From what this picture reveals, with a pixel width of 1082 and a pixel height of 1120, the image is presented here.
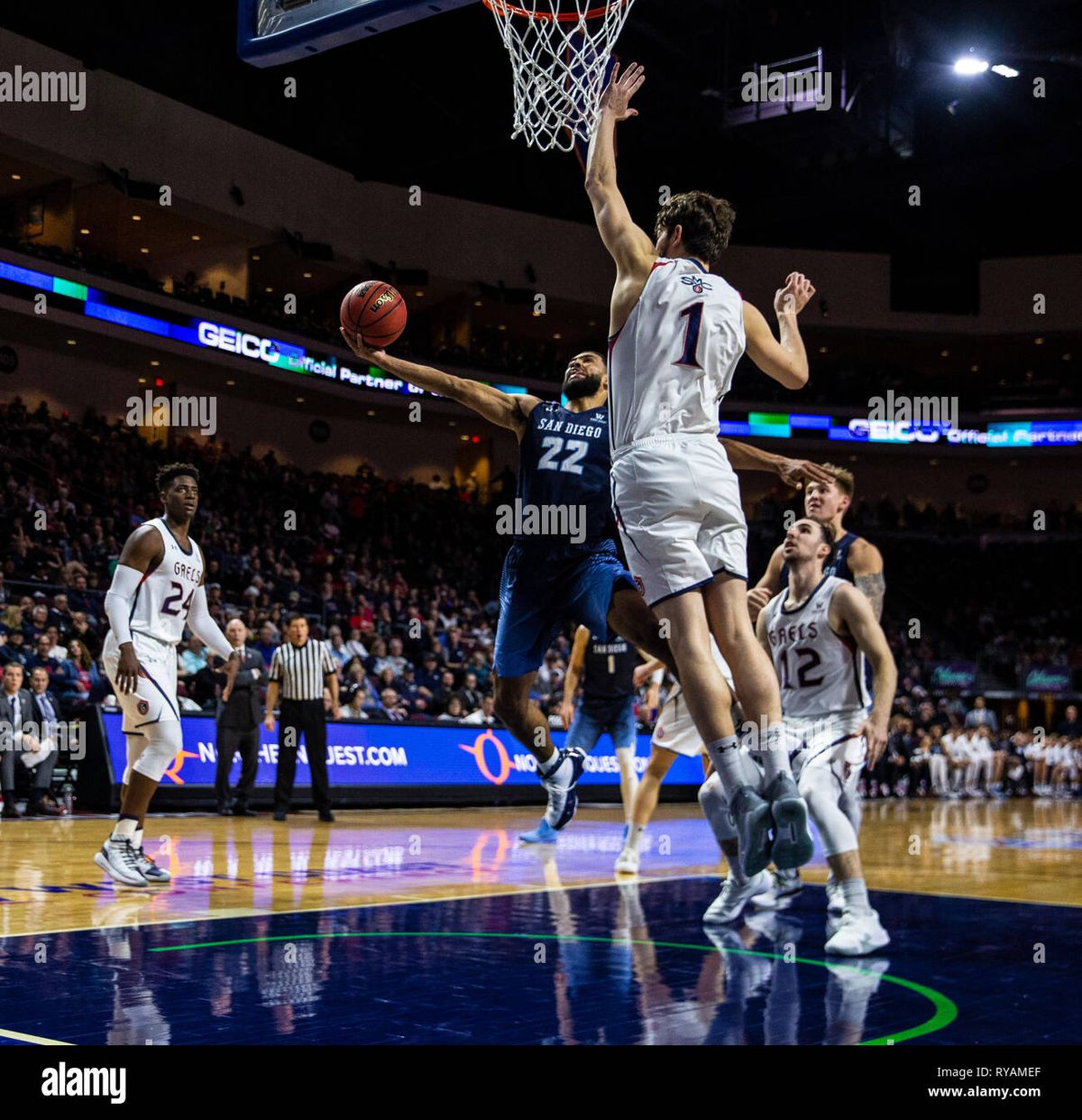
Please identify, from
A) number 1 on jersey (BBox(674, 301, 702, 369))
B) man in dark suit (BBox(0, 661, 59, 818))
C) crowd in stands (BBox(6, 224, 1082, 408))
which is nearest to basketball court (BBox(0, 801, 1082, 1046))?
number 1 on jersey (BBox(674, 301, 702, 369))

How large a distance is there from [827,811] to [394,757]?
10.8m

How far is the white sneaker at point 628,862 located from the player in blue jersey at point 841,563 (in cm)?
136

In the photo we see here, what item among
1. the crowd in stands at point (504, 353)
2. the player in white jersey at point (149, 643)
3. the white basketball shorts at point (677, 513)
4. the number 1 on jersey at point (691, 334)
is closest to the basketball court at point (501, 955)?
the player in white jersey at point (149, 643)

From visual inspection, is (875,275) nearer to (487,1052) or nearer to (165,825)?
(165,825)

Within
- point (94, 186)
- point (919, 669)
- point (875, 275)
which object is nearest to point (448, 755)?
point (94, 186)

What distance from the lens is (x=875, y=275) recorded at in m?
37.3

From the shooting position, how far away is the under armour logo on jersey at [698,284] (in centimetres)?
440

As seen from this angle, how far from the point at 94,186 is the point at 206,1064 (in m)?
26.7

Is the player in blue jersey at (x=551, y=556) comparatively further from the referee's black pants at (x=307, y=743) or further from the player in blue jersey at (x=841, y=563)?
the referee's black pants at (x=307, y=743)

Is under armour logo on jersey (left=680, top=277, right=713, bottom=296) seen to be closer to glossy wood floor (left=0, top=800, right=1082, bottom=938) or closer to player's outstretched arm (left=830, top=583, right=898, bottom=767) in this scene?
player's outstretched arm (left=830, top=583, right=898, bottom=767)

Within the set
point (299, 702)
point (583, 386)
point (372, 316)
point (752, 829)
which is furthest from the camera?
point (299, 702)

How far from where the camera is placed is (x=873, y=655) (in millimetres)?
5516

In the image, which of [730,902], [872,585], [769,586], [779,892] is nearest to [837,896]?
[730,902]

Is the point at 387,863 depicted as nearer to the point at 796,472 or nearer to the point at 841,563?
the point at 841,563
